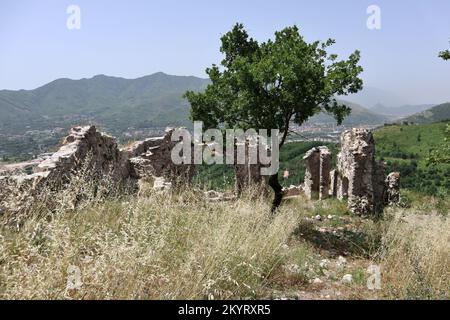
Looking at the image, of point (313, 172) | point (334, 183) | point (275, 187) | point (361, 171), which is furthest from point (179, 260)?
point (313, 172)

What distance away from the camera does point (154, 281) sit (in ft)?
14.9

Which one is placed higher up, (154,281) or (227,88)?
(227,88)

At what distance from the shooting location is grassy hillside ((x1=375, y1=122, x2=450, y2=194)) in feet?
182

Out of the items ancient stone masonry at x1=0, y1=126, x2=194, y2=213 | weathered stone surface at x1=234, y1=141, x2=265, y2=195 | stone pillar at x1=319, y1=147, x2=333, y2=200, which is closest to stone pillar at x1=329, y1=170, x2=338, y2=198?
stone pillar at x1=319, y1=147, x2=333, y2=200

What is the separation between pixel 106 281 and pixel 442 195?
1951cm

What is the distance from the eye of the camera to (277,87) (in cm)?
1092

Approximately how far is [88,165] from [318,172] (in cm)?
1698

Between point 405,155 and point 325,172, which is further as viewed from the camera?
point 405,155

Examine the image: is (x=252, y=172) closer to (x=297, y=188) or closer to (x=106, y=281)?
(x=297, y=188)

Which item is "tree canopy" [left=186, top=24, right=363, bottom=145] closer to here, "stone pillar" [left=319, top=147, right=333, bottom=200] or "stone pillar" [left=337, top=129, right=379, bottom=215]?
"stone pillar" [left=337, top=129, right=379, bottom=215]

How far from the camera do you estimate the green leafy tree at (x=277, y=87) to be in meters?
10.3

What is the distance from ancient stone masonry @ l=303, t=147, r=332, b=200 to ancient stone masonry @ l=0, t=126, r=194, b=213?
873 cm

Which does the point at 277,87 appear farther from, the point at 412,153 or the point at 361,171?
the point at 412,153
